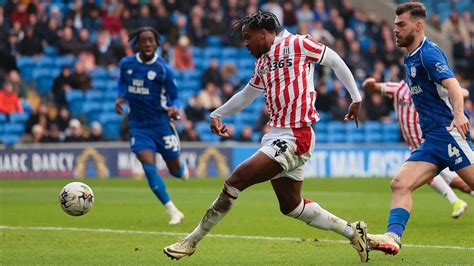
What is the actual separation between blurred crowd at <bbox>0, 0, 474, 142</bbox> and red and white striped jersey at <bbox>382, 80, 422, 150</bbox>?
495 inches

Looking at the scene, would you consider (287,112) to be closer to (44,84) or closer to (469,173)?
(469,173)

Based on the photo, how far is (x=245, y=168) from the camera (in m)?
9.05

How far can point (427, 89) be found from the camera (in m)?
9.36

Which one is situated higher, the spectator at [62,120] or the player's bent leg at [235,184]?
the player's bent leg at [235,184]

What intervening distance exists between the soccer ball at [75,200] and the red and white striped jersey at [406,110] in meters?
4.62

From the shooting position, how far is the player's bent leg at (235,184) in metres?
9.03

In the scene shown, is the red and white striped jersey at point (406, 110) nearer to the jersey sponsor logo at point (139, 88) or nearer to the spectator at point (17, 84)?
the jersey sponsor logo at point (139, 88)

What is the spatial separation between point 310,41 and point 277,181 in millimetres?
1331

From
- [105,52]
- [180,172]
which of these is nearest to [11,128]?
[105,52]

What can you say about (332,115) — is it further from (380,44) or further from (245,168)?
(245,168)

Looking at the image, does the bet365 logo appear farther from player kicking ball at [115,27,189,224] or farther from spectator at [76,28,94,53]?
spectator at [76,28,94,53]

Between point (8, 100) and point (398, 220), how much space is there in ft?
62.5

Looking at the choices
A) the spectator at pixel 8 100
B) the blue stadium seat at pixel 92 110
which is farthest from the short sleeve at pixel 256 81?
the blue stadium seat at pixel 92 110

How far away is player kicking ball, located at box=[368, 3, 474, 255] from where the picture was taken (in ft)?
30.4
